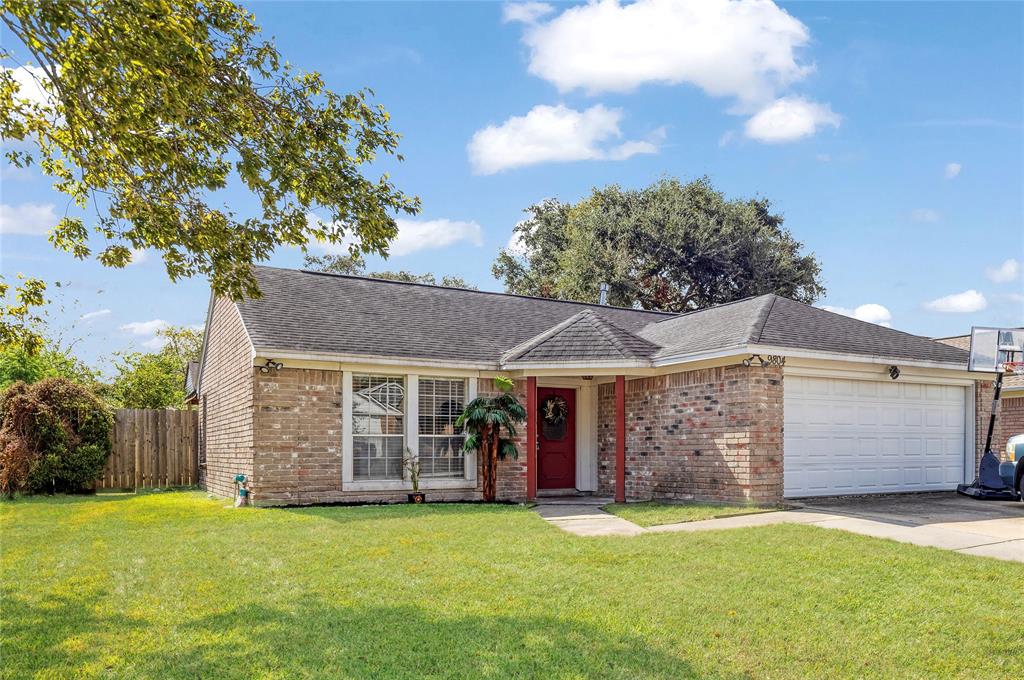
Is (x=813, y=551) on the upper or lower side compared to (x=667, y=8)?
lower

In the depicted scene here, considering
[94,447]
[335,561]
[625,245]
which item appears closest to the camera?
[335,561]

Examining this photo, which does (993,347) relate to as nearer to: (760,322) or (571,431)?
(760,322)

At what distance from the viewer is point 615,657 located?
4465 millimetres

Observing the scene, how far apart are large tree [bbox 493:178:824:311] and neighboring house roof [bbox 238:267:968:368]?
15.4 meters

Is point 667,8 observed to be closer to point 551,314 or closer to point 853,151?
point 853,151

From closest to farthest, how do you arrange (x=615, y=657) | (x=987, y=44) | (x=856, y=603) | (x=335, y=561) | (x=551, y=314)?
1. (x=615, y=657)
2. (x=856, y=603)
3. (x=335, y=561)
4. (x=987, y=44)
5. (x=551, y=314)

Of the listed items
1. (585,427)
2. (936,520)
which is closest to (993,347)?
(936,520)

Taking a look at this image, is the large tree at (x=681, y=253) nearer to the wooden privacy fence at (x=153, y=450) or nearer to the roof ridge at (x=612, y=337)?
the roof ridge at (x=612, y=337)

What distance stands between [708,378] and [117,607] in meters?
9.19

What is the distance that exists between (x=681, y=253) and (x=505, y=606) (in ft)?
89.3

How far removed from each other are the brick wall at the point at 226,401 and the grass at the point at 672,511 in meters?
6.18

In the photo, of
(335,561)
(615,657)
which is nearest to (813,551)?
(615,657)

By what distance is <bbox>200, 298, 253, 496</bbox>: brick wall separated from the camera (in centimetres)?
1265

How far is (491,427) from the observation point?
1299 cm
